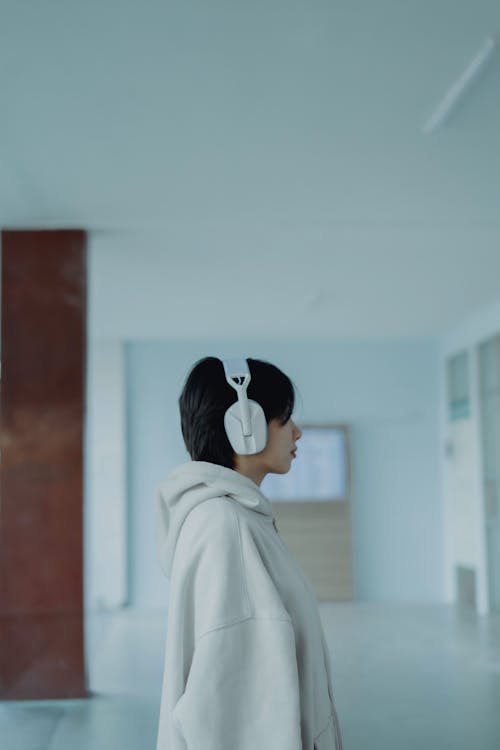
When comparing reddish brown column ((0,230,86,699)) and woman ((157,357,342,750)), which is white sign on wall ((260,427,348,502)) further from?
woman ((157,357,342,750))

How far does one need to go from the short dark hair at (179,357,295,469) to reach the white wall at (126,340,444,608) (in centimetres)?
544

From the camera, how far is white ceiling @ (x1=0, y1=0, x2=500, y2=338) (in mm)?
2320

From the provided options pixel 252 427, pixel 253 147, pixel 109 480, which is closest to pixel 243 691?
pixel 252 427

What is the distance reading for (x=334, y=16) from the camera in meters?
2.26

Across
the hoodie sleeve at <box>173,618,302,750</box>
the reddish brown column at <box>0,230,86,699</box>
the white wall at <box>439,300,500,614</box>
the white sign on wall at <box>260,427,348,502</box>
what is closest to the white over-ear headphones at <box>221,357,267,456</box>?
the hoodie sleeve at <box>173,618,302,750</box>

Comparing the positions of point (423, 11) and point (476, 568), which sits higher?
point (423, 11)

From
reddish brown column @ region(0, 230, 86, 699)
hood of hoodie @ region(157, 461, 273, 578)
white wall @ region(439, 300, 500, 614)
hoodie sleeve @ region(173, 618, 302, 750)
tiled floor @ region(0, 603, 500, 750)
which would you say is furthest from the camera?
white wall @ region(439, 300, 500, 614)

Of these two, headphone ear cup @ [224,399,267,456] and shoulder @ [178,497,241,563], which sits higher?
headphone ear cup @ [224,399,267,456]

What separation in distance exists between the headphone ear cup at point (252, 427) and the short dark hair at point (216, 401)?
0.04 ft

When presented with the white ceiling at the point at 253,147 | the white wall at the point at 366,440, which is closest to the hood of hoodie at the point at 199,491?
the white ceiling at the point at 253,147

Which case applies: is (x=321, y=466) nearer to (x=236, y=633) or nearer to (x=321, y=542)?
(x=321, y=542)

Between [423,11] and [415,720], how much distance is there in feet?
8.47

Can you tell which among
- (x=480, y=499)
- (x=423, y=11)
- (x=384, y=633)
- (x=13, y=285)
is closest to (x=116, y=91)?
(x=423, y=11)

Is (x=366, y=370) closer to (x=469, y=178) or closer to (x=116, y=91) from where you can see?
(x=469, y=178)
